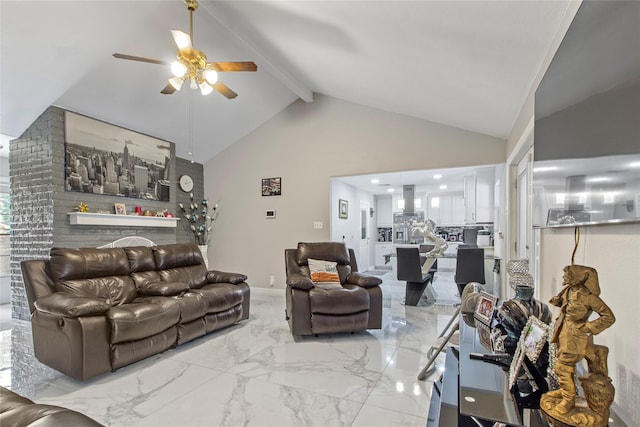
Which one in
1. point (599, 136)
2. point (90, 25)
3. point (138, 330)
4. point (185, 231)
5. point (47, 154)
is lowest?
point (138, 330)

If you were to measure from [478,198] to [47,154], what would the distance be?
22.0ft

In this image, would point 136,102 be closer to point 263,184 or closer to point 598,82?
point 263,184

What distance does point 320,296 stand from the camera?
3215 millimetres

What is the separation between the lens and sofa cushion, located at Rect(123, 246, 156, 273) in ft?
11.0

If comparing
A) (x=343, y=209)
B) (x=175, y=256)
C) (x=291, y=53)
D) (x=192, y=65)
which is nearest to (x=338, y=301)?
(x=175, y=256)

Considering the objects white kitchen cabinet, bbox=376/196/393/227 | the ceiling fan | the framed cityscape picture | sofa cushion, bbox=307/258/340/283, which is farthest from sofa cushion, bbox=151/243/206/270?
white kitchen cabinet, bbox=376/196/393/227

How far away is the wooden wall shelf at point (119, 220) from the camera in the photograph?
13.2 ft

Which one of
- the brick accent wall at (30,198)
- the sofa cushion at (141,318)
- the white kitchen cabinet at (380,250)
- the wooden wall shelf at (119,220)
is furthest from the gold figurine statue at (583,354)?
the white kitchen cabinet at (380,250)

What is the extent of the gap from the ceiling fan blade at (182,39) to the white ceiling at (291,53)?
74 cm

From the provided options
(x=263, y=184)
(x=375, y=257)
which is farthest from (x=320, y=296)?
(x=375, y=257)

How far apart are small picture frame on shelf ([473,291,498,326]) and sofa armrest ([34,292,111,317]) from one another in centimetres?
271

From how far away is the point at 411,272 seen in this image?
461 centimetres

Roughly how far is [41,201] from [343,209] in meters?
4.83

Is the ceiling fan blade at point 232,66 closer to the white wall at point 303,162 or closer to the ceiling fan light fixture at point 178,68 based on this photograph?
the ceiling fan light fixture at point 178,68
